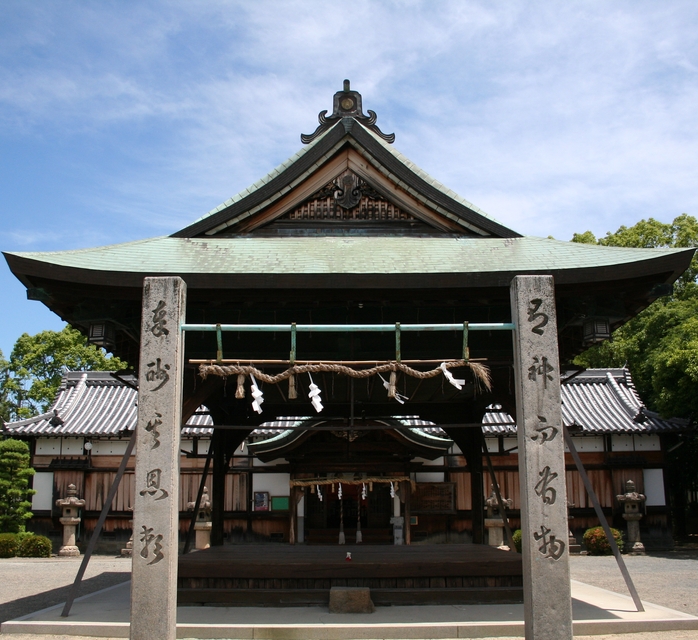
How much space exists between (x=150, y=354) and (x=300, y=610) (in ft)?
16.9

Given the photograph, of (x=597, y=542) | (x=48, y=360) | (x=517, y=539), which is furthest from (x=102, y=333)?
(x=48, y=360)

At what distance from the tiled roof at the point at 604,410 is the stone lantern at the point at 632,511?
8.08ft

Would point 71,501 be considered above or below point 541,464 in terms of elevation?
below

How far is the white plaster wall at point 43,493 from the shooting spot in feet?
88.8

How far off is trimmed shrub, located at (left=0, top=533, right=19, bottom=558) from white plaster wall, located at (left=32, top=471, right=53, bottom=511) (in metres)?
2.39

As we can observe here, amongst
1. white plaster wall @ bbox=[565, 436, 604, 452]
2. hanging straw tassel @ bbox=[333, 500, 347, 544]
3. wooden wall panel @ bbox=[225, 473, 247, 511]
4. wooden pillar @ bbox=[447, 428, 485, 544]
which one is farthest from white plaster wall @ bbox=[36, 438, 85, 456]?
white plaster wall @ bbox=[565, 436, 604, 452]

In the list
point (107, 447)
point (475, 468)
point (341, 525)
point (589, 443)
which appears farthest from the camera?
point (107, 447)

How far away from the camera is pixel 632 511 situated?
25.4 metres

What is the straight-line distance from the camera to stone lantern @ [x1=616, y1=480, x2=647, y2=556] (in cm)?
2503

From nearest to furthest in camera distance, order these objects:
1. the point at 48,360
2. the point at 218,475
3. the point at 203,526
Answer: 1. the point at 218,475
2. the point at 203,526
3. the point at 48,360

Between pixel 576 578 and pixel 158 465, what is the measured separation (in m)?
12.6

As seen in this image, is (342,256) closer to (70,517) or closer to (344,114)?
(344,114)

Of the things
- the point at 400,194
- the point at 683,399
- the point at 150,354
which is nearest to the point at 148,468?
the point at 150,354

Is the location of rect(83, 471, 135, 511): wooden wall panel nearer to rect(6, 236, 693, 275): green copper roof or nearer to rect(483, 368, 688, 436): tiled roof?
rect(483, 368, 688, 436): tiled roof
